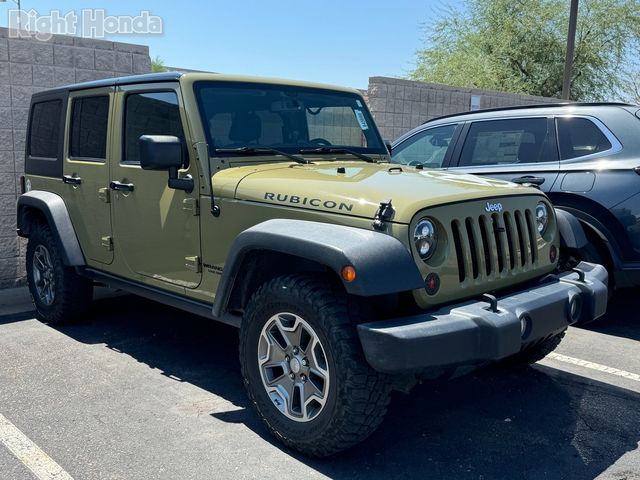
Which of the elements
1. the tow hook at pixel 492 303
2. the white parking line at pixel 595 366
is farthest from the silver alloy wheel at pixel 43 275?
the white parking line at pixel 595 366

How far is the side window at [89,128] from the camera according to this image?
475 centimetres

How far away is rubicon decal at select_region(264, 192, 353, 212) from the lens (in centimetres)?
311

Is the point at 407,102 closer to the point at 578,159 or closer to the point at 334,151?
the point at 578,159

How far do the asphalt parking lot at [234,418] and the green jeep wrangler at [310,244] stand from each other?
0.29 metres

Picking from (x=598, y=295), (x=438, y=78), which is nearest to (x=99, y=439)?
(x=598, y=295)

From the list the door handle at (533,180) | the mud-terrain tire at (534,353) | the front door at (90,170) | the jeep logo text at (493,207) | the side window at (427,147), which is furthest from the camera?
the side window at (427,147)

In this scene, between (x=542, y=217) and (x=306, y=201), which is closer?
(x=306, y=201)

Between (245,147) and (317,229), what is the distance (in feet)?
3.77

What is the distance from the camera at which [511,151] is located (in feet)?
19.6

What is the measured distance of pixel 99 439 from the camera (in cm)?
339

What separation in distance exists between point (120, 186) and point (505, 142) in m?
3.58

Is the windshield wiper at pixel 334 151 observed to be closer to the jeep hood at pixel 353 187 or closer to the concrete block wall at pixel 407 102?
the jeep hood at pixel 353 187

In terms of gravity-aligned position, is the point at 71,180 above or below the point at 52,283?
above

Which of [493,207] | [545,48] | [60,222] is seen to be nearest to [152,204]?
[60,222]
